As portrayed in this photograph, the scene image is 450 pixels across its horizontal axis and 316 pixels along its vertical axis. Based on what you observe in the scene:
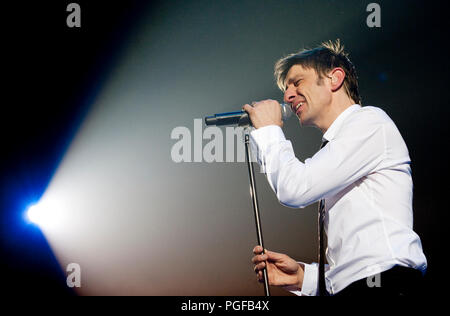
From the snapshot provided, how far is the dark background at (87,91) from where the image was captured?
2424 mm

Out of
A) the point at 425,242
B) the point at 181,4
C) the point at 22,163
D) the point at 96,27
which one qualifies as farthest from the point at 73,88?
the point at 425,242

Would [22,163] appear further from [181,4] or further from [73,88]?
[181,4]

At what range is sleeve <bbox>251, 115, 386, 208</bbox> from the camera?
0.94m

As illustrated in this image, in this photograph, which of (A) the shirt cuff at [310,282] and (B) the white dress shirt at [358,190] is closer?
(B) the white dress shirt at [358,190]

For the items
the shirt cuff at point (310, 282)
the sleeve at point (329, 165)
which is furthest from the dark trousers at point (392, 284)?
the shirt cuff at point (310, 282)

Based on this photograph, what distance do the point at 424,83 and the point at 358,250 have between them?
2.16 meters

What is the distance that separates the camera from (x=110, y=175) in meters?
2.89

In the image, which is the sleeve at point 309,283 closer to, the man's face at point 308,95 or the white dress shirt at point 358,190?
the white dress shirt at point 358,190

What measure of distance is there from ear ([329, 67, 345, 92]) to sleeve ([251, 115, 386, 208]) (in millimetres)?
340

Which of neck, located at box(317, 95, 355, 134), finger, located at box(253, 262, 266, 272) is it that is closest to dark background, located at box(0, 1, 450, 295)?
neck, located at box(317, 95, 355, 134)

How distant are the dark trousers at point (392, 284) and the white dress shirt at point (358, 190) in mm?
19

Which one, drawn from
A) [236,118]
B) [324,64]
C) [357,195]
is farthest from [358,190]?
[324,64]

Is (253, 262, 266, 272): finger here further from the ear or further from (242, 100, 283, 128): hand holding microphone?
the ear
